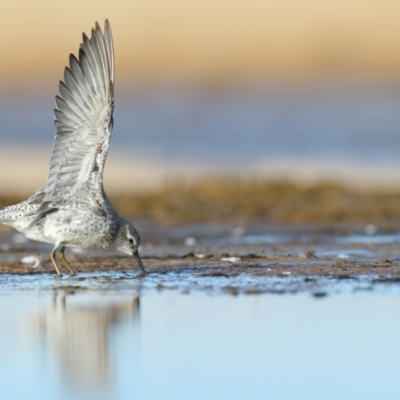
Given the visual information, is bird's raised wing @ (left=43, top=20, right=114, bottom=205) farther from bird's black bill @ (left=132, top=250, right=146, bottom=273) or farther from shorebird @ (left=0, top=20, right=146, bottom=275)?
bird's black bill @ (left=132, top=250, right=146, bottom=273)

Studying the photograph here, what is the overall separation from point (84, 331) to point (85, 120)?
9.45 ft

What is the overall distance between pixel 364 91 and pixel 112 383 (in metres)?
30.6

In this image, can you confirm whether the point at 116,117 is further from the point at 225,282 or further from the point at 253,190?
the point at 225,282

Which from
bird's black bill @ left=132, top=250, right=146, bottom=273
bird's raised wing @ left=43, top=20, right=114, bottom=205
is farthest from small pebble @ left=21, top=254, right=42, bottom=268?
bird's black bill @ left=132, top=250, right=146, bottom=273

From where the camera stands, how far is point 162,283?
366 inches

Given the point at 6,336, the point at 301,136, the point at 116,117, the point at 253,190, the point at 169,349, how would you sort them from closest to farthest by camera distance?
1. the point at 169,349
2. the point at 6,336
3. the point at 253,190
4. the point at 301,136
5. the point at 116,117

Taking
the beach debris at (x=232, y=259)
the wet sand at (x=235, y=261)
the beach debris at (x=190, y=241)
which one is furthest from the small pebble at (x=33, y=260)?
the beach debris at (x=190, y=241)

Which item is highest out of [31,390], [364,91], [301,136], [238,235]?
[364,91]

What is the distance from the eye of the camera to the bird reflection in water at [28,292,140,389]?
652 cm

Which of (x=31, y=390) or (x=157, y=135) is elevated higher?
(x=157, y=135)

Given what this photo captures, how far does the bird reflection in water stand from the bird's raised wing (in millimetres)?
1572

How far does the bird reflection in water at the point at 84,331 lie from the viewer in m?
6.52

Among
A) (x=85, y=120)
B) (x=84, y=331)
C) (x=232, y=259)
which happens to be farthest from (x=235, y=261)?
(x=84, y=331)

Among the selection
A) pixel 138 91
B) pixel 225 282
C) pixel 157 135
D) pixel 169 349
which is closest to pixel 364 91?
pixel 138 91
